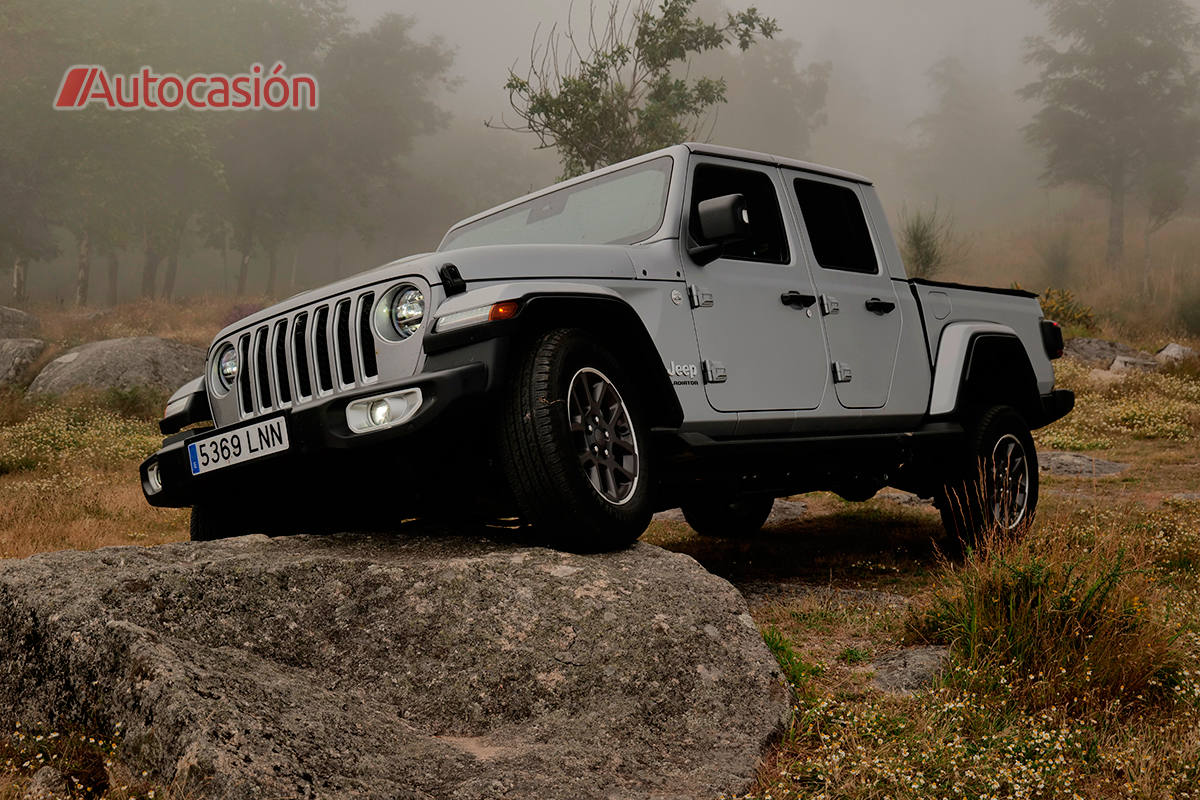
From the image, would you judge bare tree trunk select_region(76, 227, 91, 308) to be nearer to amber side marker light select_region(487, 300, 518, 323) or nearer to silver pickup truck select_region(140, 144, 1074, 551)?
silver pickup truck select_region(140, 144, 1074, 551)

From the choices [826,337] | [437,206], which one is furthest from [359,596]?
[437,206]

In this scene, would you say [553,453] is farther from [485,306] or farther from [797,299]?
[797,299]

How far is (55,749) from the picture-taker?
254 cm

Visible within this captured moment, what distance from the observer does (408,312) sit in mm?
3445

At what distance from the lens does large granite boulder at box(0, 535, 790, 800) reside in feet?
7.66

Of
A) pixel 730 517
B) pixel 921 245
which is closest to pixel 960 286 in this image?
pixel 730 517

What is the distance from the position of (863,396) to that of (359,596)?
9.66ft

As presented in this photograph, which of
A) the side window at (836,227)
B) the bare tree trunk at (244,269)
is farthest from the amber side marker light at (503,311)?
the bare tree trunk at (244,269)

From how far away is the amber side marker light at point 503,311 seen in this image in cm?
328

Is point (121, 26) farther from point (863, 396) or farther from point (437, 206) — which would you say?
point (863, 396)

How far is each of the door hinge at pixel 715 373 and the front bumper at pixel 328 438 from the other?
126cm

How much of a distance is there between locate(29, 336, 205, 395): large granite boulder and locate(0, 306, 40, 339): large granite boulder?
4938 millimetres

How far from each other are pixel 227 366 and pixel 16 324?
1974cm

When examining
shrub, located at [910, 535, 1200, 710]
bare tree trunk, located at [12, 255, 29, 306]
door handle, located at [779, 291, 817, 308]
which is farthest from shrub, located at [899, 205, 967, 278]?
bare tree trunk, located at [12, 255, 29, 306]
